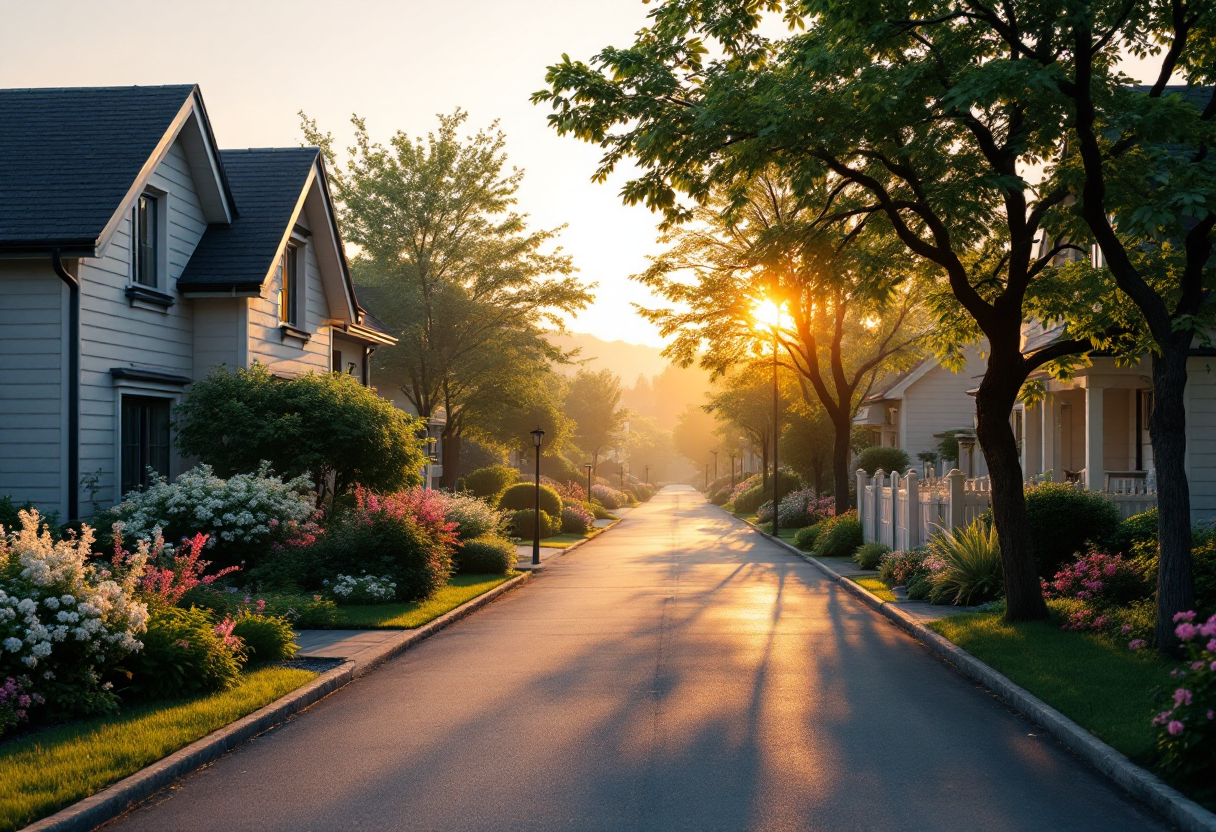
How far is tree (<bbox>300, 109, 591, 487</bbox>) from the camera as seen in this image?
3741 centimetres

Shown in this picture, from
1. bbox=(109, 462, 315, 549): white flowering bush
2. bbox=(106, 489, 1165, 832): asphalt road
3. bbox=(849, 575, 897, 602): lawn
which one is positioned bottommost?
bbox=(849, 575, 897, 602): lawn

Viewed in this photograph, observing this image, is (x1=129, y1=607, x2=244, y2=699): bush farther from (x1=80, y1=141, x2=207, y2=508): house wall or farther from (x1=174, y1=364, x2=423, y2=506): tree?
(x1=174, y1=364, x2=423, y2=506): tree

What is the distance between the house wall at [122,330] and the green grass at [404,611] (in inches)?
207

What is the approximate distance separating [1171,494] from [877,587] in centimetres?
898

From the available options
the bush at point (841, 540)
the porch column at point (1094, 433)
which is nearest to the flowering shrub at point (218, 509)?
the bush at point (841, 540)

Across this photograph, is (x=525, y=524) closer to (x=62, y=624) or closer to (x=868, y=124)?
(x=868, y=124)

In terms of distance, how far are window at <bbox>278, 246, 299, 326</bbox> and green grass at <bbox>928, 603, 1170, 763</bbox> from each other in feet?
49.6

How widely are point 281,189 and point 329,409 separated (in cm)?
564

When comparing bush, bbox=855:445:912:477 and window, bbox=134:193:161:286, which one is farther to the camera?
bush, bbox=855:445:912:477

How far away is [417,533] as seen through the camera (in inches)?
666

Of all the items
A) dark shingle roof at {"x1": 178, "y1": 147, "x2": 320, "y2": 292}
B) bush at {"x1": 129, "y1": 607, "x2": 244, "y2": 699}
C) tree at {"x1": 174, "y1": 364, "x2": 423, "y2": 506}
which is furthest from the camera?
dark shingle roof at {"x1": 178, "y1": 147, "x2": 320, "y2": 292}

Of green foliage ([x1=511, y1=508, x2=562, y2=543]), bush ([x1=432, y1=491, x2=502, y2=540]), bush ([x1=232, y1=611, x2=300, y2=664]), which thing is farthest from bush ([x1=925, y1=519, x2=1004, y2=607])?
green foliage ([x1=511, y1=508, x2=562, y2=543])

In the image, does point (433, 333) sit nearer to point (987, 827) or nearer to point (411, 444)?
point (411, 444)

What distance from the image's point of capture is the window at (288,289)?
74.0 ft
